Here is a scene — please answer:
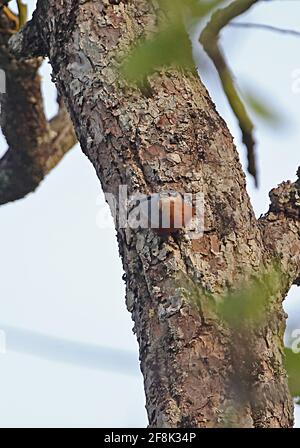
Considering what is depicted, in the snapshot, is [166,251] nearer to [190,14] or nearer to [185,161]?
[185,161]

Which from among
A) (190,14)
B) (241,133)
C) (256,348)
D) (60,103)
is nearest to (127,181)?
(256,348)

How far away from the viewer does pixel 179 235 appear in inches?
51.1

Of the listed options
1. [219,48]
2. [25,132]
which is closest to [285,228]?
[219,48]

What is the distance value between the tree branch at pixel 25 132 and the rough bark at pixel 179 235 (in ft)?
4.18

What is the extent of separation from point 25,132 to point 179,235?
1.74 meters

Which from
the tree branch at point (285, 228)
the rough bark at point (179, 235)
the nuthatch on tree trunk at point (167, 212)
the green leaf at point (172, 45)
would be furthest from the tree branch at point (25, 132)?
the green leaf at point (172, 45)

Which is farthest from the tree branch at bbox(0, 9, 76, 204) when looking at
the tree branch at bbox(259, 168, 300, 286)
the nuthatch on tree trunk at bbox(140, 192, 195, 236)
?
the nuthatch on tree trunk at bbox(140, 192, 195, 236)

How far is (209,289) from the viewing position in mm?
1248

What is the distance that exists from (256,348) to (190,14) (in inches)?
26.7

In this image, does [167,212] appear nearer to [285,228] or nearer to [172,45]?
[285,228]
